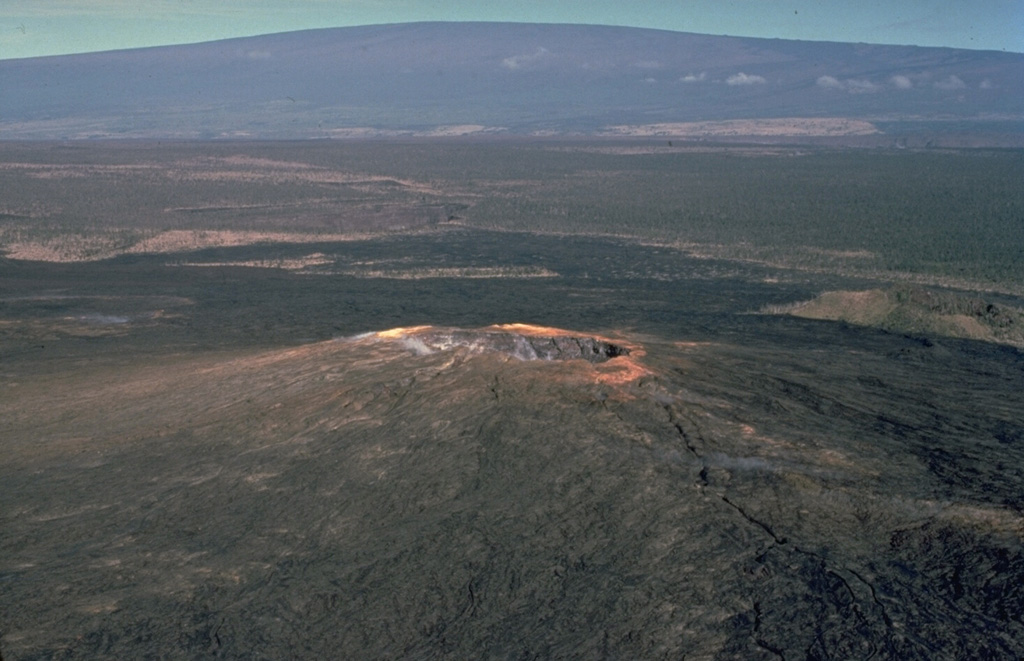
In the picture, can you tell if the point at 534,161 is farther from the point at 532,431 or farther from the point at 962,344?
the point at 532,431

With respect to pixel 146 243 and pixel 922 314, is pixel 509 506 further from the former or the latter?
pixel 146 243

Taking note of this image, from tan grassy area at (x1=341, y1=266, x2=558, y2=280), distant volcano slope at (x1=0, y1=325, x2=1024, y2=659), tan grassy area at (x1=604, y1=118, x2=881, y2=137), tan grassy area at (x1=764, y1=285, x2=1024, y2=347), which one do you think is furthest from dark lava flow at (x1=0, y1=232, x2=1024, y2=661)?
tan grassy area at (x1=604, y1=118, x2=881, y2=137)

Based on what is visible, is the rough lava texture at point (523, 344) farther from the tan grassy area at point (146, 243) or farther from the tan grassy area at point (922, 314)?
the tan grassy area at point (146, 243)

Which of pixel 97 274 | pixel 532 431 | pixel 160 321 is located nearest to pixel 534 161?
pixel 97 274

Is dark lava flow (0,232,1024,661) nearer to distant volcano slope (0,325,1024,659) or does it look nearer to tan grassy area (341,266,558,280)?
distant volcano slope (0,325,1024,659)

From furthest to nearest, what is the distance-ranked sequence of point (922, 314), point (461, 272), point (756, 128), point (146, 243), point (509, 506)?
point (756, 128), point (146, 243), point (461, 272), point (922, 314), point (509, 506)

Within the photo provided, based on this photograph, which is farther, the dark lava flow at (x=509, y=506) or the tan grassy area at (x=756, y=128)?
the tan grassy area at (x=756, y=128)

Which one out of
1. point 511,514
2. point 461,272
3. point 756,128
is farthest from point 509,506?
point 756,128

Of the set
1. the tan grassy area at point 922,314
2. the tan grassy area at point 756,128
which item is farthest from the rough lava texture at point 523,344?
the tan grassy area at point 756,128
